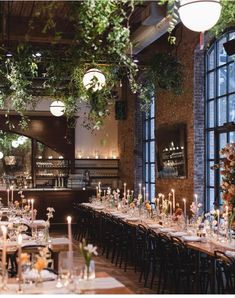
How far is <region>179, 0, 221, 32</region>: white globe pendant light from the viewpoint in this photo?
482 cm

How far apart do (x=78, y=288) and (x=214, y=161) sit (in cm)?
720

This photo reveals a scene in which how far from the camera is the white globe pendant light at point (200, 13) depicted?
190 inches

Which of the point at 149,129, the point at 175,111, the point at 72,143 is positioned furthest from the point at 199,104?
the point at 72,143

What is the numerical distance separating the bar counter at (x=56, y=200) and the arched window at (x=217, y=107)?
4.99 m

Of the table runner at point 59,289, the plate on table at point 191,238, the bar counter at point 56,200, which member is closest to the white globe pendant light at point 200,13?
the table runner at point 59,289

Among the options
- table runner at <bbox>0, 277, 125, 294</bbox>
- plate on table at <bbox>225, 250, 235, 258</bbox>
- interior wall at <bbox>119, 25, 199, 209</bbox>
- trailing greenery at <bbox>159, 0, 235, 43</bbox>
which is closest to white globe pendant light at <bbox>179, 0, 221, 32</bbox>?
trailing greenery at <bbox>159, 0, 235, 43</bbox>

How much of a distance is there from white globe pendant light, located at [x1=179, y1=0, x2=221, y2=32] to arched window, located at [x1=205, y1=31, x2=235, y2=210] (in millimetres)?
5451

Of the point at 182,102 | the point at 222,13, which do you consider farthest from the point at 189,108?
the point at 222,13

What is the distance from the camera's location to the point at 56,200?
49.4 ft

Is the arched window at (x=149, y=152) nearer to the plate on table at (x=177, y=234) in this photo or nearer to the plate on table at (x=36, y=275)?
the plate on table at (x=177, y=234)

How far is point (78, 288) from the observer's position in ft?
14.1

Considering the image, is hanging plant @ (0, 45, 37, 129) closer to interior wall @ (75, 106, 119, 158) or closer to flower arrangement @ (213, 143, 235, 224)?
flower arrangement @ (213, 143, 235, 224)

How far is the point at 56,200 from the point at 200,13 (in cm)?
1086

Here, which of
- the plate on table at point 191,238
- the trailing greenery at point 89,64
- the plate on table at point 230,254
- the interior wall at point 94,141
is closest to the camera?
the trailing greenery at point 89,64
